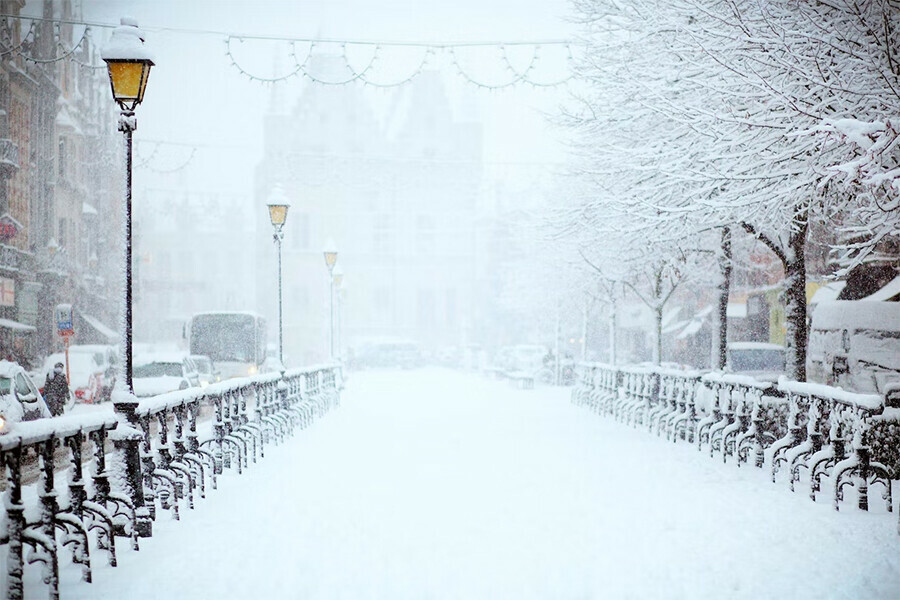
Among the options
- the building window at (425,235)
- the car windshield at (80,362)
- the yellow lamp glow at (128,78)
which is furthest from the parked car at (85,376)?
the building window at (425,235)

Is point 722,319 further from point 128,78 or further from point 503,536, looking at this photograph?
point 128,78

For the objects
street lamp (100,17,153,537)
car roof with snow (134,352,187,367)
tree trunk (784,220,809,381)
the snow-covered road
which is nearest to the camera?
the snow-covered road

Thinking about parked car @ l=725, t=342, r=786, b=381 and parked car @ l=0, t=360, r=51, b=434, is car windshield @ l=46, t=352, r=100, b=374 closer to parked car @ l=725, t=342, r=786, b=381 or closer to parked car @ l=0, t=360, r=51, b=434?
parked car @ l=0, t=360, r=51, b=434

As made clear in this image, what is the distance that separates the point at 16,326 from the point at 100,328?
1474cm

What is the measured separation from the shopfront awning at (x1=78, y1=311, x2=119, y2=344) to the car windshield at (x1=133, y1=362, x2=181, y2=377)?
21535mm

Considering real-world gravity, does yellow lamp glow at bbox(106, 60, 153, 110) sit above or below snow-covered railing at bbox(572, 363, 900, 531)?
above

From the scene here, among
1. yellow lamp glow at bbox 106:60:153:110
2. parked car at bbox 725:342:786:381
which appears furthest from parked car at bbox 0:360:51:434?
parked car at bbox 725:342:786:381

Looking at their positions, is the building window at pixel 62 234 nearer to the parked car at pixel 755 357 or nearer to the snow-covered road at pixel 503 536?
the parked car at pixel 755 357

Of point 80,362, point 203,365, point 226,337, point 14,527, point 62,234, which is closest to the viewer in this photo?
point 14,527

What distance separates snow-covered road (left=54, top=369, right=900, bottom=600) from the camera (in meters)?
6.82

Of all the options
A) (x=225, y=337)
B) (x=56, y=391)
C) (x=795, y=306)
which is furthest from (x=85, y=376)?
(x=795, y=306)

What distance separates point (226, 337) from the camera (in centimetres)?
4050

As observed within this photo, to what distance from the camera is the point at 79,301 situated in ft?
162

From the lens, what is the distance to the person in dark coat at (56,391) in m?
26.1
